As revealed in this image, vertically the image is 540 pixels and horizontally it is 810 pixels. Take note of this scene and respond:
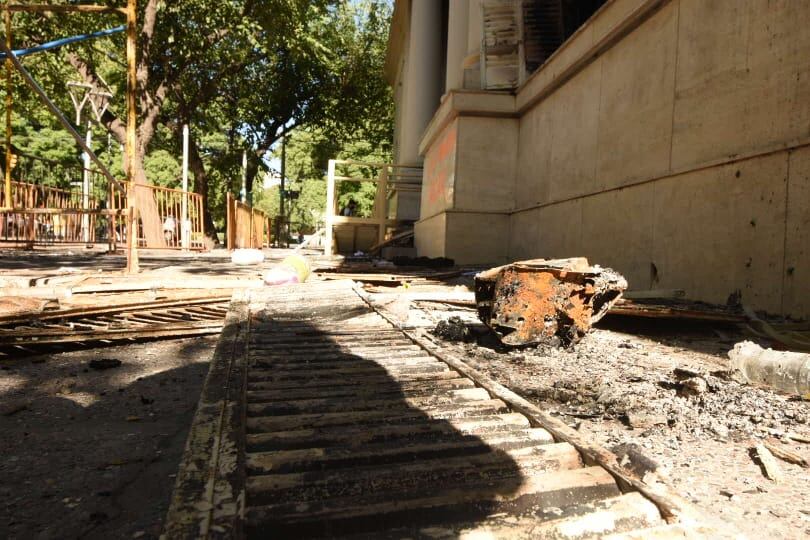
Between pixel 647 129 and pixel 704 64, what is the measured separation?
33.4 inches

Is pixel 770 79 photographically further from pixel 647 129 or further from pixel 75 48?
pixel 75 48

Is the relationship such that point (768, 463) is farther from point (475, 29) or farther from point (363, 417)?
point (475, 29)

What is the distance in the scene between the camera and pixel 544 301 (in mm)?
3256

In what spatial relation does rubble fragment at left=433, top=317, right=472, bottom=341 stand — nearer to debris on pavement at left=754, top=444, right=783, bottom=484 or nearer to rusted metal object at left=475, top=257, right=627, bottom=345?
rusted metal object at left=475, top=257, right=627, bottom=345

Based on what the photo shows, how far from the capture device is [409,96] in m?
15.4

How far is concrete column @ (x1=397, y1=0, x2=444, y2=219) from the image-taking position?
47.9 ft

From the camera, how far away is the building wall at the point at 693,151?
140 inches

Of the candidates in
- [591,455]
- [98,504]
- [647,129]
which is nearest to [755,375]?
[591,455]

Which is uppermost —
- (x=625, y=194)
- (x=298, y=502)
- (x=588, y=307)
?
(x=625, y=194)

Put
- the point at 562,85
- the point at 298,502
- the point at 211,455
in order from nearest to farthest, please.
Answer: the point at 298,502 < the point at 211,455 < the point at 562,85

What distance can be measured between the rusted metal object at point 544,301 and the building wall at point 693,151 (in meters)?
1.31

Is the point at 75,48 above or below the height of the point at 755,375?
above

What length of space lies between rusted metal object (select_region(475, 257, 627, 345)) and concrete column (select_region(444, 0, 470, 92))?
7545 millimetres

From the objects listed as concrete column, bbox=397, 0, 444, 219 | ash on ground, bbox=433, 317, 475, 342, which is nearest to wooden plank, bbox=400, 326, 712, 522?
ash on ground, bbox=433, 317, 475, 342
